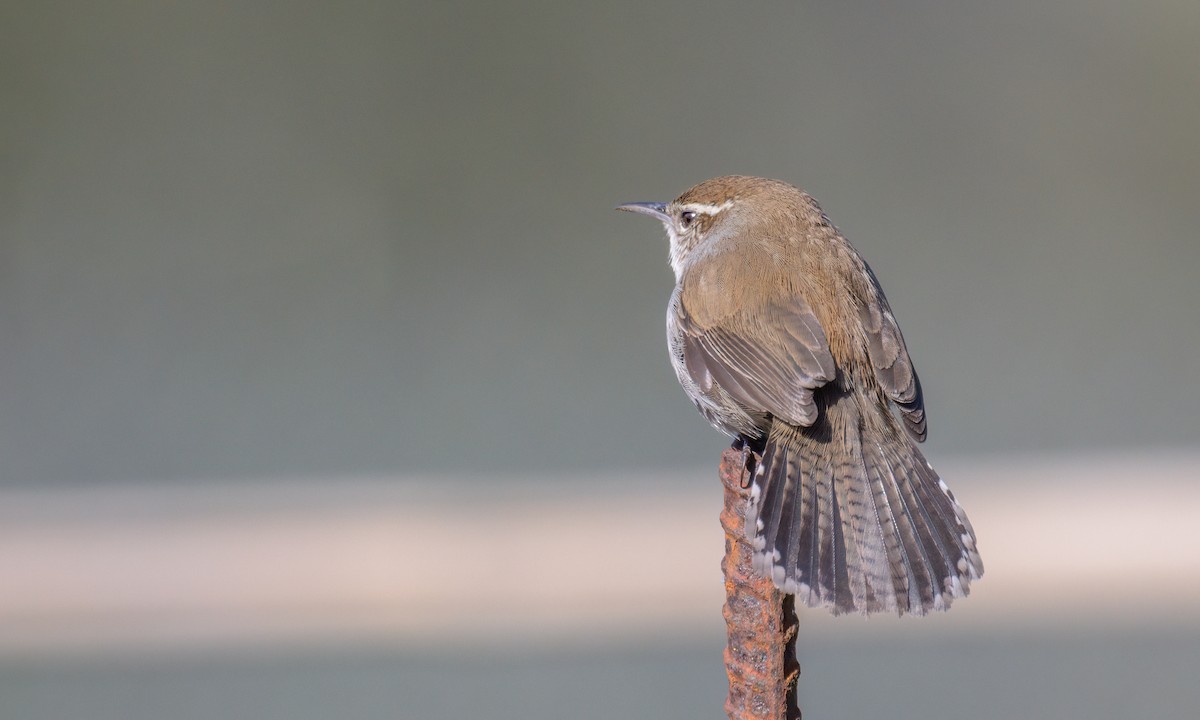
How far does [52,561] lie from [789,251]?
2.81 metres

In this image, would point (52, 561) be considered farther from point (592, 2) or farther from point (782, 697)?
point (782, 697)

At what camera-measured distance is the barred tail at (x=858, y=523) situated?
1731 millimetres

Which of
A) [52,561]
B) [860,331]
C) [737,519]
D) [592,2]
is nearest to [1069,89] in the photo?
Answer: [592,2]

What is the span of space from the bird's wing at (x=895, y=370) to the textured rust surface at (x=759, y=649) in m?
0.70

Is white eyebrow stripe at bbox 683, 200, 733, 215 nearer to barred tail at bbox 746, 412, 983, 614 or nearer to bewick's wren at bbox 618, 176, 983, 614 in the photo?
bewick's wren at bbox 618, 176, 983, 614

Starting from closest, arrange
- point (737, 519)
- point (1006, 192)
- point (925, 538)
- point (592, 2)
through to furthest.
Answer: point (737, 519) < point (925, 538) < point (592, 2) < point (1006, 192)

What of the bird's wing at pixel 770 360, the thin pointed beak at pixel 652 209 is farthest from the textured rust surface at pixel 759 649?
the thin pointed beak at pixel 652 209

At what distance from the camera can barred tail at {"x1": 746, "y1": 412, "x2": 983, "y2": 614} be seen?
1731 millimetres

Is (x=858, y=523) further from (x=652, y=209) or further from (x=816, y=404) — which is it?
(x=652, y=209)

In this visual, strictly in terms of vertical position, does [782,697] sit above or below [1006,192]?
below

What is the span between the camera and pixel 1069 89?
3.53 metres

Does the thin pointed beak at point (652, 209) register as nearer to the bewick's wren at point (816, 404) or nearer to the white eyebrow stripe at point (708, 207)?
the white eyebrow stripe at point (708, 207)

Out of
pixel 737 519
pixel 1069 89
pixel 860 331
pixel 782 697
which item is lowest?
pixel 782 697

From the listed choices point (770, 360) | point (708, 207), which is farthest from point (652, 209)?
point (770, 360)
